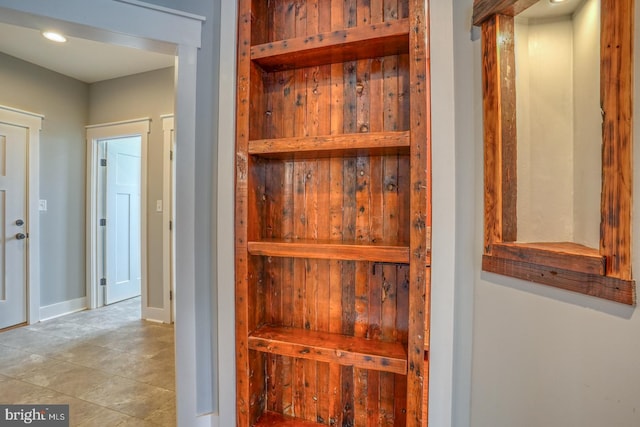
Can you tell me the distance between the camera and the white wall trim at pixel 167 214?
335cm

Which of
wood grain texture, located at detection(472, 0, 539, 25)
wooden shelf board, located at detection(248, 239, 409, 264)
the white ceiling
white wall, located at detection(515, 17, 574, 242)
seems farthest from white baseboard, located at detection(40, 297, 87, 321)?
wood grain texture, located at detection(472, 0, 539, 25)

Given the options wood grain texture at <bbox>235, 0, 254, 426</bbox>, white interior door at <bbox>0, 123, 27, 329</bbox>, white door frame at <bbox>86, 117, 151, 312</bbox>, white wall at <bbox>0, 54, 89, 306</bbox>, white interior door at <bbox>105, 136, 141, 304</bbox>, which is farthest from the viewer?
white interior door at <bbox>105, 136, 141, 304</bbox>

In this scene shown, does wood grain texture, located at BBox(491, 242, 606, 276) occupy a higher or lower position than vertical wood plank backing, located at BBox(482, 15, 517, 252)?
lower

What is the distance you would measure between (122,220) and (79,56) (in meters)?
1.99

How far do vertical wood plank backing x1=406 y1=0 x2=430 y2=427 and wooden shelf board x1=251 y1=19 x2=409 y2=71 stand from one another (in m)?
0.07

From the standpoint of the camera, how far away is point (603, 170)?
0.76 m

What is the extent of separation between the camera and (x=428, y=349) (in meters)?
1.29

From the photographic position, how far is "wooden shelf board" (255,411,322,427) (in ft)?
4.90

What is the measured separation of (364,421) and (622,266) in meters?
1.23

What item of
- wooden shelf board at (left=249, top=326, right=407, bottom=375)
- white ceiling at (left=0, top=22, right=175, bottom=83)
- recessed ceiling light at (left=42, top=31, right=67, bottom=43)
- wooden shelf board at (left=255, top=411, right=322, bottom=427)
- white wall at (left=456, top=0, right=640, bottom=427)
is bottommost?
wooden shelf board at (left=255, top=411, right=322, bottom=427)

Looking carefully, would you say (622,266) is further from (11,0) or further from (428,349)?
(11,0)

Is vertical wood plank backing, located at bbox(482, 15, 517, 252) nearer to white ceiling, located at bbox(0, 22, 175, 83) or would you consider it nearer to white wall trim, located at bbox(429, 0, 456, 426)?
white wall trim, located at bbox(429, 0, 456, 426)

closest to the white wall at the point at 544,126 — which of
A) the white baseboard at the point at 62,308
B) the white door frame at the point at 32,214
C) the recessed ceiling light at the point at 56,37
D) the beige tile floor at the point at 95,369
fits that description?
the beige tile floor at the point at 95,369

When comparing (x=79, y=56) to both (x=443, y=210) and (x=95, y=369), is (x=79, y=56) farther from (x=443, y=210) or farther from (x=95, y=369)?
(x=443, y=210)
